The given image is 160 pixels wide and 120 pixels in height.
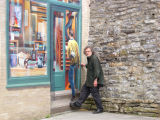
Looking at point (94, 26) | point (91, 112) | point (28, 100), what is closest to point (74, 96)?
point (91, 112)

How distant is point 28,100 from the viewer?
19.6 ft

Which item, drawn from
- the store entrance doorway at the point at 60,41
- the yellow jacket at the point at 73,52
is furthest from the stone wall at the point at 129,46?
the store entrance doorway at the point at 60,41

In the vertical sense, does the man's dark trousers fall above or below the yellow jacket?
below

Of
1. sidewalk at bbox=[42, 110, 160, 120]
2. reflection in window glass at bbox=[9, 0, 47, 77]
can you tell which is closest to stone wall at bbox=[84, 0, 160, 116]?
sidewalk at bbox=[42, 110, 160, 120]

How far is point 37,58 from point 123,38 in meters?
2.34

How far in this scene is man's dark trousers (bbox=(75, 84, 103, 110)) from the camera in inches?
259

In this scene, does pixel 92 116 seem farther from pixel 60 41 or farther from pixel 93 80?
pixel 60 41

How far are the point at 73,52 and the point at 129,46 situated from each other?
1.59 meters

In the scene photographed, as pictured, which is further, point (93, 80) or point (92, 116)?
point (93, 80)

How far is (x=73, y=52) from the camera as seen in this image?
712cm

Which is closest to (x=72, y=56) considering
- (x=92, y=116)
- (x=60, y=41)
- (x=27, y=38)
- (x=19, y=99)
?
(x=60, y=41)

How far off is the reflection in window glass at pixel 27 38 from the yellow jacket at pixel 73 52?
914mm

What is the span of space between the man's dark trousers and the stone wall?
41cm

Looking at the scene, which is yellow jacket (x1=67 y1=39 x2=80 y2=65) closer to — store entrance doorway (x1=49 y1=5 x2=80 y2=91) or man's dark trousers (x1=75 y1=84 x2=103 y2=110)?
store entrance doorway (x1=49 y1=5 x2=80 y2=91)
